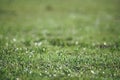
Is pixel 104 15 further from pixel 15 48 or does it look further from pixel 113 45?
pixel 15 48

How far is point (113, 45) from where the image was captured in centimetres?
1546

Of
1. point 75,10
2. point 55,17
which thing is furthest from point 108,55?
point 75,10

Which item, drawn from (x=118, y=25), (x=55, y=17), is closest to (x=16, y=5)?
(x=55, y=17)

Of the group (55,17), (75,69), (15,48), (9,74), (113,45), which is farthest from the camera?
(55,17)

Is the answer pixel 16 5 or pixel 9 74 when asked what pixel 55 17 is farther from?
pixel 9 74

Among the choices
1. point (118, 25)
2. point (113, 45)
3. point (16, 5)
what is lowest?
point (16, 5)

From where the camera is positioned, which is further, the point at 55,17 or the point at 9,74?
the point at 55,17

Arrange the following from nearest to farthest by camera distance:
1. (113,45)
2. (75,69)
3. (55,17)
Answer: (75,69)
(113,45)
(55,17)

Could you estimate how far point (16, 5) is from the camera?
120ft

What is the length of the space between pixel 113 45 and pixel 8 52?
5612 millimetres

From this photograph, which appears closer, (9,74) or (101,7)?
(9,74)

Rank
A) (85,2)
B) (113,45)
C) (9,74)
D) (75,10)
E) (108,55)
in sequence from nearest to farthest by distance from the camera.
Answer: (9,74), (108,55), (113,45), (75,10), (85,2)

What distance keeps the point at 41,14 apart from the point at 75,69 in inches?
862

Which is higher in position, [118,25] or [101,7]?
[118,25]
